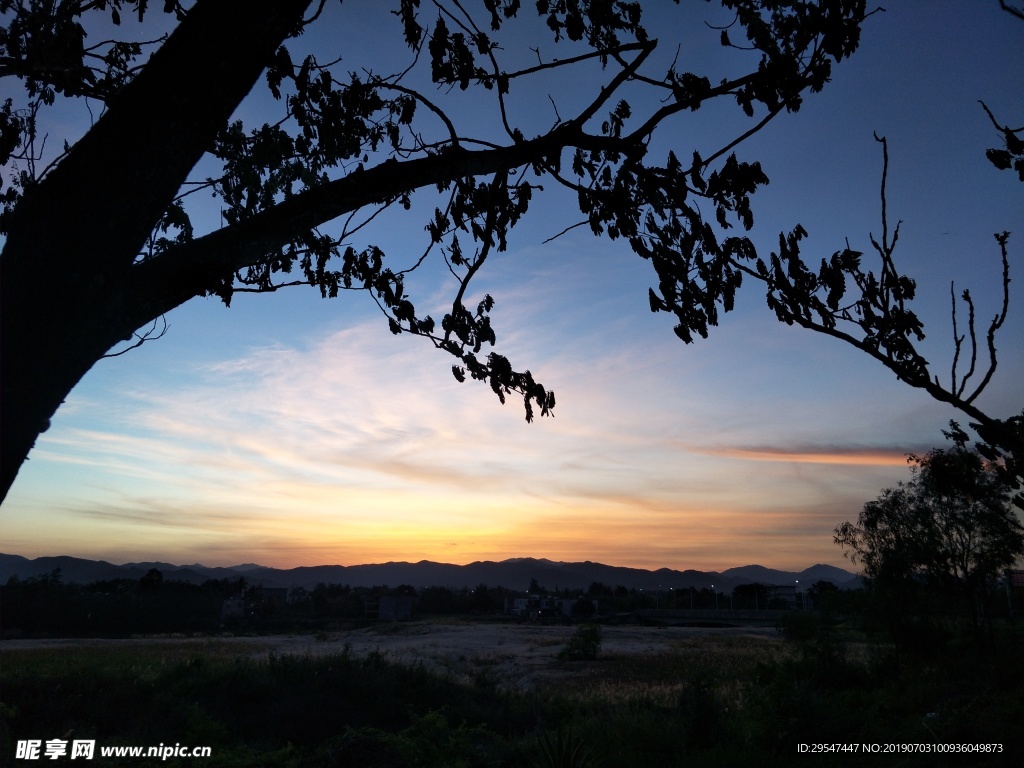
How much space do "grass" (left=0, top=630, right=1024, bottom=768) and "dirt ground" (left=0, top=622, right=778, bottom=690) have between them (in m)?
5.80

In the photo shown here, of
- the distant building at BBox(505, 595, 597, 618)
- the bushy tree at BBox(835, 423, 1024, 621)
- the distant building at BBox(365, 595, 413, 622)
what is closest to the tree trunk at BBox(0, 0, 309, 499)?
the bushy tree at BBox(835, 423, 1024, 621)

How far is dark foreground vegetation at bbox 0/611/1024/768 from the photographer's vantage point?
36.4 feet

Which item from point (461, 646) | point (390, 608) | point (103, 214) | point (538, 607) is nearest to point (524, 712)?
point (103, 214)

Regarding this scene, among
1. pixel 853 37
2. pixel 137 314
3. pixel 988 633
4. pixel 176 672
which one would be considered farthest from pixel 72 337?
pixel 988 633

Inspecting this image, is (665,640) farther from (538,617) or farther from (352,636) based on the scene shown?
(538,617)

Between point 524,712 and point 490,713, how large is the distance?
111 cm

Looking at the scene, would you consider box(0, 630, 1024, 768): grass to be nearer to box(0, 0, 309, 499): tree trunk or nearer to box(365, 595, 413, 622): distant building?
box(0, 0, 309, 499): tree trunk

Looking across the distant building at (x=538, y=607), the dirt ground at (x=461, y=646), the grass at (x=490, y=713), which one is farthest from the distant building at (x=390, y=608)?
the grass at (x=490, y=713)

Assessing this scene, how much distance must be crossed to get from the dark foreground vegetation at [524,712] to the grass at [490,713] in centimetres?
4

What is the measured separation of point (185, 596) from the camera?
258 feet

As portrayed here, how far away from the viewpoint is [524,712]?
19.2m

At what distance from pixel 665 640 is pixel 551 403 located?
58286 mm

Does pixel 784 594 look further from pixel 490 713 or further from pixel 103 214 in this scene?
pixel 103 214

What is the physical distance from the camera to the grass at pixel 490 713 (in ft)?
36.6
